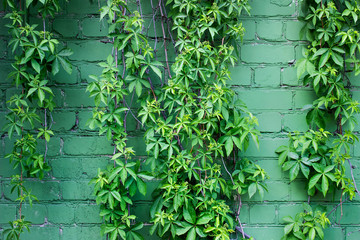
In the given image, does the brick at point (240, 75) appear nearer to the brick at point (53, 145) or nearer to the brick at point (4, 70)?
the brick at point (53, 145)

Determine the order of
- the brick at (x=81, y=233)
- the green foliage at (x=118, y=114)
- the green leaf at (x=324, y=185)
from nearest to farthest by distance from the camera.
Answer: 1. the green foliage at (x=118, y=114)
2. the green leaf at (x=324, y=185)
3. the brick at (x=81, y=233)

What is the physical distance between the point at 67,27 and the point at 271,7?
3.70 ft

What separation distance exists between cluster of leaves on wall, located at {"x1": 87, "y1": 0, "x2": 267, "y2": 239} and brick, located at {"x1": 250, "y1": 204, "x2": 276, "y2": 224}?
4.0 inches

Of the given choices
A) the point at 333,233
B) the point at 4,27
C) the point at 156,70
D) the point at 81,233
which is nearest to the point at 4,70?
the point at 4,27

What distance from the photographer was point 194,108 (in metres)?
1.82

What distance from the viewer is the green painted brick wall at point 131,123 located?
1834 millimetres

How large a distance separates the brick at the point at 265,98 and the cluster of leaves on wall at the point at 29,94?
0.97 metres

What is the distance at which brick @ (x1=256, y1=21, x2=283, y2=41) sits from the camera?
73.0 inches

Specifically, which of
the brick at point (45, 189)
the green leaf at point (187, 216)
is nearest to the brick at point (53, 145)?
the brick at point (45, 189)

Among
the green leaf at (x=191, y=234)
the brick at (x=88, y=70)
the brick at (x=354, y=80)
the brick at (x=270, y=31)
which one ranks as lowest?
the green leaf at (x=191, y=234)

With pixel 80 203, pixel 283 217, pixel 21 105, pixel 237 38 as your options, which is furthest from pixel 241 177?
pixel 21 105

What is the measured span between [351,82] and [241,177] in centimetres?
82

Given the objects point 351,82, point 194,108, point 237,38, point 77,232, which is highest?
point 237,38

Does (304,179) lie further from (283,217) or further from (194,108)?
(194,108)
